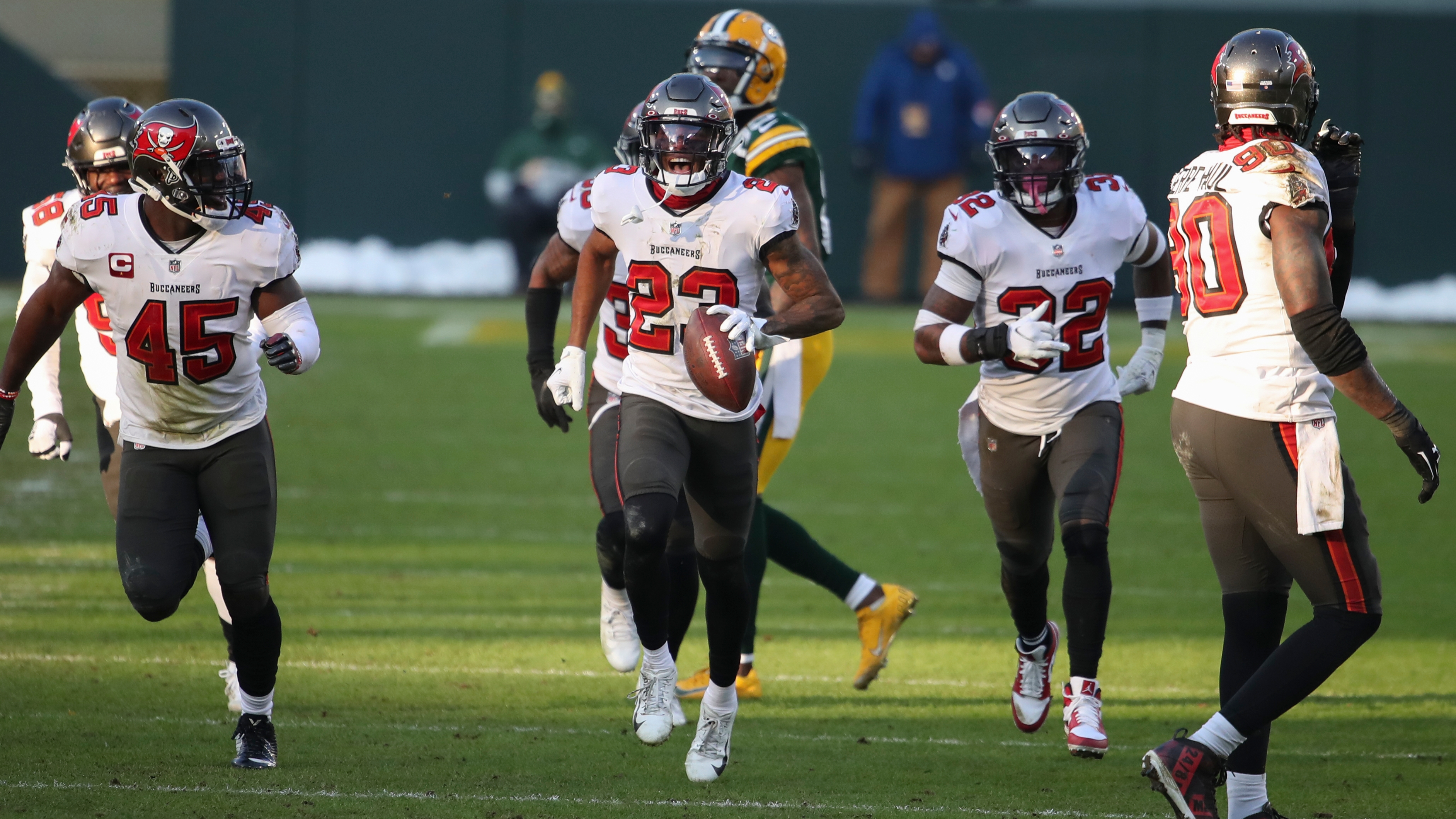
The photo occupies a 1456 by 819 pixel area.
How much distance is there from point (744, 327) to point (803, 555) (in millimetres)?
Answer: 1583

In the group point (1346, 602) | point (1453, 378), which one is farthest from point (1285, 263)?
point (1453, 378)

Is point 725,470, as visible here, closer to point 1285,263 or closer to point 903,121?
point 1285,263

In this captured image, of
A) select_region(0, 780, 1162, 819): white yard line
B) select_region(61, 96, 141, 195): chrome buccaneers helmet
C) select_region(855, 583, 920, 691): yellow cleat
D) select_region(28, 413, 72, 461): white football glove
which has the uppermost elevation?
select_region(61, 96, 141, 195): chrome buccaneers helmet

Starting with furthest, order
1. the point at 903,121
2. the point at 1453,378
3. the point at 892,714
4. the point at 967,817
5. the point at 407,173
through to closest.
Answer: the point at 407,173
the point at 903,121
the point at 1453,378
the point at 892,714
the point at 967,817

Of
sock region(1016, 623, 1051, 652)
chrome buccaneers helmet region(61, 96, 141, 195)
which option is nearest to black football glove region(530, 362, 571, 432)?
chrome buccaneers helmet region(61, 96, 141, 195)

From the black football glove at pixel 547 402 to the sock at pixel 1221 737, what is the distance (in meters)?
2.08

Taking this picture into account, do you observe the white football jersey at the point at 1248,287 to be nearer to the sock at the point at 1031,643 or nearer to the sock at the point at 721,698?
the sock at the point at 1031,643

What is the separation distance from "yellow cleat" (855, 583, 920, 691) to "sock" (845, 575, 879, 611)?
27 mm

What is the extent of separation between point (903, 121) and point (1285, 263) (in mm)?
11357

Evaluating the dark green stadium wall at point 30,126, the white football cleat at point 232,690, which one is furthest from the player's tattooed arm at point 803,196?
the dark green stadium wall at point 30,126

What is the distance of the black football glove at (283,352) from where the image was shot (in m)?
3.95

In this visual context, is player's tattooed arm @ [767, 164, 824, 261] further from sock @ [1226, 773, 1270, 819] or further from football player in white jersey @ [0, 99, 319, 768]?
sock @ [1226, 773, 1270, 819]

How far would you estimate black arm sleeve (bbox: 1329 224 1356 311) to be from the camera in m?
3.76

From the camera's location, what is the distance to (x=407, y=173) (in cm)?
1555
